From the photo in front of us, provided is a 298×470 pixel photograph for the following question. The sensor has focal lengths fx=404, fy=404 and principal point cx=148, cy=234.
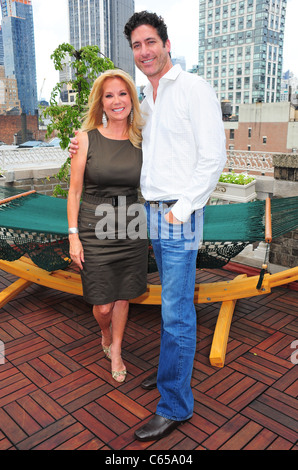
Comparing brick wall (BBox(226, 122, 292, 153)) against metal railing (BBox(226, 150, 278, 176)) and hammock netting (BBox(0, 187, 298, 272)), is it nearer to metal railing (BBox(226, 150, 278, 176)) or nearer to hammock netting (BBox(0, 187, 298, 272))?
metal railing (BBox(226, 150, 278, 176))

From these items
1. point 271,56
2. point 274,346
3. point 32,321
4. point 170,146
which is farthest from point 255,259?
point 271,56

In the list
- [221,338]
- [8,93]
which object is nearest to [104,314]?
[221,338]

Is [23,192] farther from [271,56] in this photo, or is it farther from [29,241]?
[271,56]

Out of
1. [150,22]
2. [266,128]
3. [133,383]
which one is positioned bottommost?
[133,383]

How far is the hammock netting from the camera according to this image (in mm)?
2629

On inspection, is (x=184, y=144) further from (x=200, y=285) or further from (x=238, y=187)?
(x=238, y=187)

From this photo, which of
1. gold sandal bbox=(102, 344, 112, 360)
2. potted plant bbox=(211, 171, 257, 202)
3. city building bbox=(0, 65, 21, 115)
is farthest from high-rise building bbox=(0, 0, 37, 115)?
gold sandal bbox=(102, 344, 112, 360)

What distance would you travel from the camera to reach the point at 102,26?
388 feet

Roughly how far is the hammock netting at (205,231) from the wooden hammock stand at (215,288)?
14cm

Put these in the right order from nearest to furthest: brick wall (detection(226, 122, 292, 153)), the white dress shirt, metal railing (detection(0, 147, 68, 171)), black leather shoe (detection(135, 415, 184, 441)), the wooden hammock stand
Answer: the white dress shirt → black leather shoe (detection(135, 415, 184, 441)) → the wooden hammock stand → metal railing (detection(0, 147, 68, 171)) → brick wall (detection(226, 122, 292, 153))

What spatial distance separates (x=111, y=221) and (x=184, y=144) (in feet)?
2.13

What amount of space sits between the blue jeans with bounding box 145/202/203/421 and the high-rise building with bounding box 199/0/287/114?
94.8 m

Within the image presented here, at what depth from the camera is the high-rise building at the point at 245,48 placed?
297 ft

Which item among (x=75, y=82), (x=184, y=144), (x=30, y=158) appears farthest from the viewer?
(x=30, y=158)
